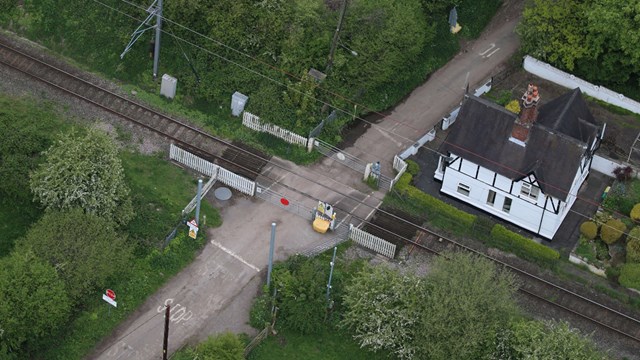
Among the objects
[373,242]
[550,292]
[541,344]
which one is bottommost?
[550,292]

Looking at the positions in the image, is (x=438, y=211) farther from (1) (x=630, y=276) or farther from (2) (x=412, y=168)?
(1) (x=630, y=276)

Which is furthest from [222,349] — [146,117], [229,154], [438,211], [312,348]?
[146,117]

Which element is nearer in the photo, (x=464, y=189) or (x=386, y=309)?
(x=386, y=309)

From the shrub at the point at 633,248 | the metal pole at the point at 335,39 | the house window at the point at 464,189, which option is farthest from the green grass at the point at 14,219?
the shrub at the point at 633,248

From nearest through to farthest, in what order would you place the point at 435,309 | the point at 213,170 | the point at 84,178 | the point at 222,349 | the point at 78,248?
the point at 222,349
the point at 435,309
the point at 78,248
the point at 84,178
the point at 213,170

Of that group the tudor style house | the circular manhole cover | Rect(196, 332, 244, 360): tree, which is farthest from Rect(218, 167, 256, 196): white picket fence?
Rect(196, 332, 244, 360): tree

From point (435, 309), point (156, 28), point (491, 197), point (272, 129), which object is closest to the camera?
point (435, 309)

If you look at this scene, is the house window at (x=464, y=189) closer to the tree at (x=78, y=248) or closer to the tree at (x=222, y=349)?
the tree at (x=222, y=349)
